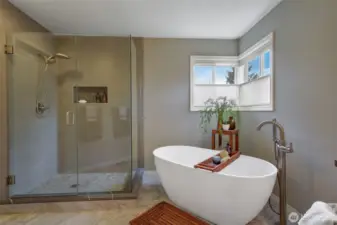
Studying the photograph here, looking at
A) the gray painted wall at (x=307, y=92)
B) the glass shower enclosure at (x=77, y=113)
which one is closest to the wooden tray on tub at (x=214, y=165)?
the gray painted wall at (x=307, y=92)

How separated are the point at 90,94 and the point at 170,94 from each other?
1.28m

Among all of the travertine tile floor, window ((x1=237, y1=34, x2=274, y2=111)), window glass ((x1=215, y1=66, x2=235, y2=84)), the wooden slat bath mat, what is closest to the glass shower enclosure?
the travertine tile floor

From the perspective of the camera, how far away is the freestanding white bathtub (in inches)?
67.9

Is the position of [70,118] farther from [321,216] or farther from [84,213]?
[321,216]

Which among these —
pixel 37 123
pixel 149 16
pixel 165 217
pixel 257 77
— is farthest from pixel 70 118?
pixel 257 77

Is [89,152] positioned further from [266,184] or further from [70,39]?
[266,184]

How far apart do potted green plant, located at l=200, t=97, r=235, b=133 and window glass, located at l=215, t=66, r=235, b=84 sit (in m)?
0.34

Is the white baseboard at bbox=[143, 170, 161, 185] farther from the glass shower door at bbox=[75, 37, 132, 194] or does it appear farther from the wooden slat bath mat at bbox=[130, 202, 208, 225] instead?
the wooden slat bath mat at bbox=[130, 202, 208, 225]

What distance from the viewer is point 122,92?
11.4 ft

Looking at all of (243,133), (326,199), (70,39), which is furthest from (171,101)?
(326,199)

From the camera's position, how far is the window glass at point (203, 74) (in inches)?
145

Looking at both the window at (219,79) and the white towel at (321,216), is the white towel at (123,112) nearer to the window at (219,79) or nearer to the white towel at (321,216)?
the window at (219,79)

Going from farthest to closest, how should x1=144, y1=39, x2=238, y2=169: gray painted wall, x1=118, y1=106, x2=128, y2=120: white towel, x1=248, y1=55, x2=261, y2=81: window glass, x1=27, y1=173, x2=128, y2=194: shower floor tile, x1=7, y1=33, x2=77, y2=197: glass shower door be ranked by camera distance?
x1=144, y1=39, x2=238, y2=169: gray painted wall, x1=118, y1=106, x2=128, y2=120: white towel, x1=248, y1=55, x2=261, y2=81: window glass, x1=27, y1=173, x2=128, y2=194: shower floor tile, x1=7, y1=33, x2=77, y2=197: glass shower door

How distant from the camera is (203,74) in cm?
370
